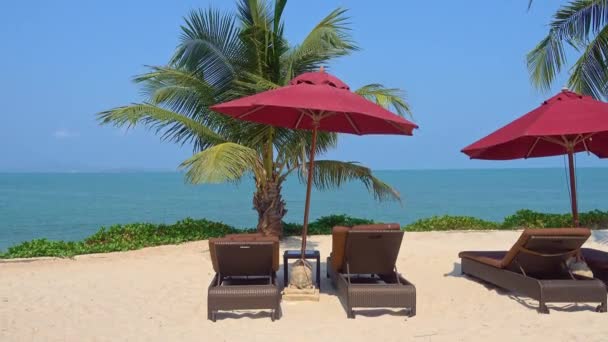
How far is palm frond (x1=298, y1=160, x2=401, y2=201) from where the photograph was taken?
1052 centimetres

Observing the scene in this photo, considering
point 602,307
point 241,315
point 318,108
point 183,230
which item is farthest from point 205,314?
point 183,230

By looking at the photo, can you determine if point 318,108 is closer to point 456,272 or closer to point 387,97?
point 456,272

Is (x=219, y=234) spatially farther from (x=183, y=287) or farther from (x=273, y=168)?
(x=183, y=287)

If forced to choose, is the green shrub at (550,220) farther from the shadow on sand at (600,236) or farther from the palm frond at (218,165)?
the palm frond at (218,165)

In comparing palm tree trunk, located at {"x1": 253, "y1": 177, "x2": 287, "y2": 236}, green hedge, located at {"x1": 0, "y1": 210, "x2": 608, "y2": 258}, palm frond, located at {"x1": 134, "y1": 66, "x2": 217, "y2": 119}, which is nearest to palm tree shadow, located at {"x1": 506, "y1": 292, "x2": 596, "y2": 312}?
palm tree trunk, located at {"x1": 253, "y1": 177, "x2": 287, "y2": 236}

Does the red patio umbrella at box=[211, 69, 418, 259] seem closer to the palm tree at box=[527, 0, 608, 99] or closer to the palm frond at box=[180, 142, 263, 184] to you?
the palm frond at box=[180, 142, 263, 184]

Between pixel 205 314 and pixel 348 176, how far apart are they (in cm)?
556

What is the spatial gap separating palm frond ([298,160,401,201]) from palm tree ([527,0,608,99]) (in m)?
3.82

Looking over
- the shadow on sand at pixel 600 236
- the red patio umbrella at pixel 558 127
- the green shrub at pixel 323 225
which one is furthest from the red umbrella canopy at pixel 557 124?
the green shrub at pixel 323 225

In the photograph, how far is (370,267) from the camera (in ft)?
19.9

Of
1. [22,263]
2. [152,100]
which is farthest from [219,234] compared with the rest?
[22,263]

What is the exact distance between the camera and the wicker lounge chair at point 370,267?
541 centimetres

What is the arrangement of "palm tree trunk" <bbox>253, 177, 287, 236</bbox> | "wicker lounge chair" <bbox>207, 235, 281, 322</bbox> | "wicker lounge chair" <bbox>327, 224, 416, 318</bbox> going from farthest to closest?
"palm tree trunk" <bbox>253, 177, 287, 236</bbox>
"wicker lounge chair" <bbox>327, 224, 416, 318</bbox>
"wicker lounge chair" <bbox>207, 235, 281, 322</bbox>

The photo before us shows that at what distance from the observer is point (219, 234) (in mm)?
11094
